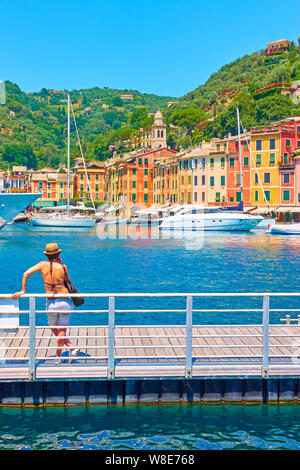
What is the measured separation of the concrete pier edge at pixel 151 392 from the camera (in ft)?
A: 31.3

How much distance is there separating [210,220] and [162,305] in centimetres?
5172

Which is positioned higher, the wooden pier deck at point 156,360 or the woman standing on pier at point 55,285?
the woman standing on pier at point 55,285

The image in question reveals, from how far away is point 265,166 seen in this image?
261 ft

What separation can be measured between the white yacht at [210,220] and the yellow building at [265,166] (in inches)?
287

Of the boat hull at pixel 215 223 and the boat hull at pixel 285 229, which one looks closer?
the boat hull at pixel 285 229

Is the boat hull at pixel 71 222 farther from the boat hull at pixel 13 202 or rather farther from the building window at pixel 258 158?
the building window at pixel 258 158

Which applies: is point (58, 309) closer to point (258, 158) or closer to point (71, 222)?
point (71, 222)

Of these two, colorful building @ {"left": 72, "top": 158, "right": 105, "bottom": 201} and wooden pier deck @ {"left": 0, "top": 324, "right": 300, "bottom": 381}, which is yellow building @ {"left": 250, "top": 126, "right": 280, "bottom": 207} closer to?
colorful building @ {"left": 72, "top": 158, "right": 105, "bottom": 201}

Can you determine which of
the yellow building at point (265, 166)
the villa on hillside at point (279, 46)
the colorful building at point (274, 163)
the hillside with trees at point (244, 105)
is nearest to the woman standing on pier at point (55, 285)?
the colorful building at point (274, 163)

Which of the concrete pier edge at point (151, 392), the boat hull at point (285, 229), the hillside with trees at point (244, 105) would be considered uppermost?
the hillside with trees at point (244, 105)

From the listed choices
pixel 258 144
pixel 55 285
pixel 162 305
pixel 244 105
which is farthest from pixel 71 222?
pixel 55 285

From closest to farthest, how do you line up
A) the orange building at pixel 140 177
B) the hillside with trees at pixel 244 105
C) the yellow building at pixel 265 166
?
the yellow building at pixel 265 166 < the hillside with trees at pixel 244 105 < the orange building at pixel 140 177

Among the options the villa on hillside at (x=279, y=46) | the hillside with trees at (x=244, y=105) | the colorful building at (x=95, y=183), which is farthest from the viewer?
the villa on hillside at (x=279, y=46)
